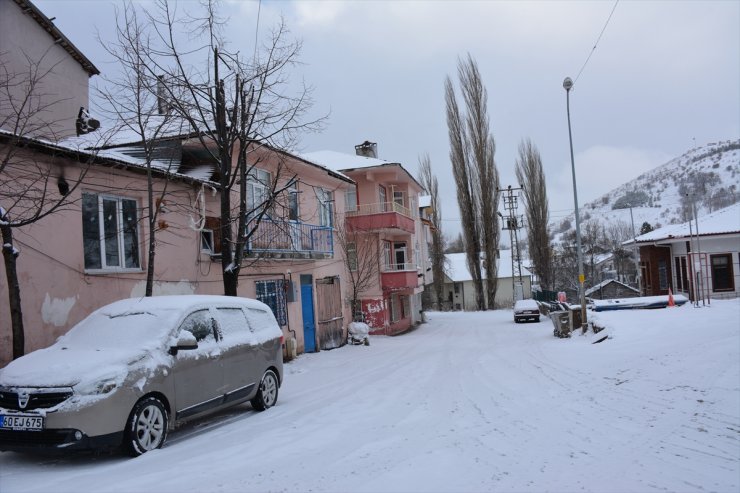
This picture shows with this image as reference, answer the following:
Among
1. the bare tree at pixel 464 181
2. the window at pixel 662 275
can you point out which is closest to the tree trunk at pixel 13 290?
the window at pixel 662 275

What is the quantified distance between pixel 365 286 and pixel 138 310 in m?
19.4

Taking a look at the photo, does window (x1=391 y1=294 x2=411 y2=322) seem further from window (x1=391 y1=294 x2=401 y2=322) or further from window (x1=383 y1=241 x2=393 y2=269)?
window (x1=383 y1=241 x2=393 y2=269)

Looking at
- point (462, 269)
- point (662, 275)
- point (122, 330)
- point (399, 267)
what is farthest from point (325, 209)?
point (462, 269)

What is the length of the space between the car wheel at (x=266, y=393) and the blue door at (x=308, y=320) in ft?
31.1

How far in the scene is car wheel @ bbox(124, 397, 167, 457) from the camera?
543 cm

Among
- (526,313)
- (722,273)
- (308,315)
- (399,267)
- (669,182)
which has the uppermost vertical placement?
(669,182)

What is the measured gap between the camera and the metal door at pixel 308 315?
1789 centimetres

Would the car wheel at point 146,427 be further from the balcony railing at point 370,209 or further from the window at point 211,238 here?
the balcony railing at point 370,209

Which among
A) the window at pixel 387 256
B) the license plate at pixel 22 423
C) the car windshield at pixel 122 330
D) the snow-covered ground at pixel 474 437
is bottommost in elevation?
the snow-covered ground at pixel 474 437

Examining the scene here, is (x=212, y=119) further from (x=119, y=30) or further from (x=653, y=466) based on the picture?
(x=653, y=466)

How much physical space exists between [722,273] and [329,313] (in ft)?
61.0

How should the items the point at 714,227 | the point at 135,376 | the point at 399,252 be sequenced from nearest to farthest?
the point at 135,376 < the point at 714,227 < the point at 399,252

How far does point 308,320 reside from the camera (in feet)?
59.5

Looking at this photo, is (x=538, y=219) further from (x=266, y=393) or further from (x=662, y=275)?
(x=266, y=393)
